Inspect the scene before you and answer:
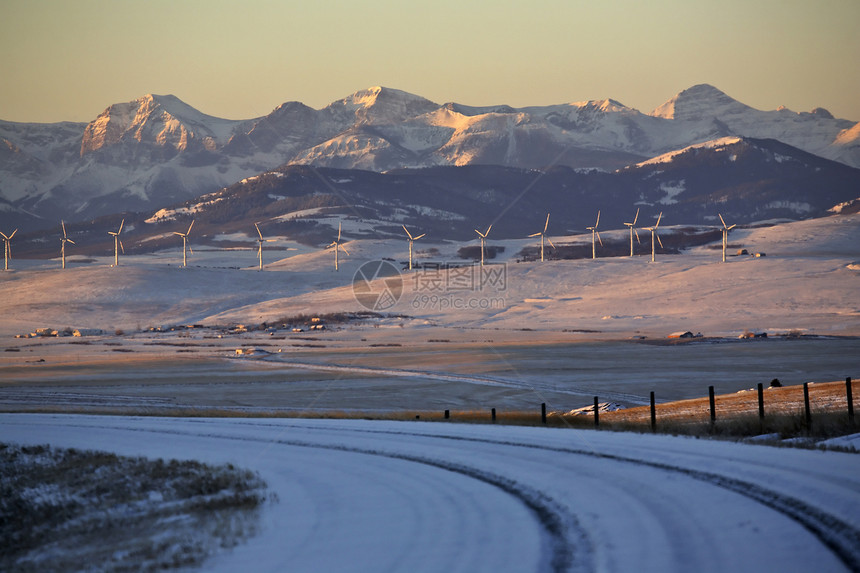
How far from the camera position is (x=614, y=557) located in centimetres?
1237

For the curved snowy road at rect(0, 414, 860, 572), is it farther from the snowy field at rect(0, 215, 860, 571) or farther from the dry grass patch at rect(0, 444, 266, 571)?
the dry grass patch at rect(0, 444, 266, 571)

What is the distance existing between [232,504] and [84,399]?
45.4 metres

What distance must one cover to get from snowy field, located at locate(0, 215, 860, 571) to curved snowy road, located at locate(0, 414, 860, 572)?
60 millimetres

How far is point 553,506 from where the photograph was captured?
1588 cm

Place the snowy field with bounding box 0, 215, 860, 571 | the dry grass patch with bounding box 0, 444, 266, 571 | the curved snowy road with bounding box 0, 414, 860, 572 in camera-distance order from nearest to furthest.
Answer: the curved snowy road with bounding box 0, 414, 860, 572
the snowy field with bounding box 0, 215, 860, 571
the dry grass patch with bounding box 0, 444, 266, 571

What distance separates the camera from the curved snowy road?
1255 centimetres

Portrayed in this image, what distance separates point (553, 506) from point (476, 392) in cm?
4856

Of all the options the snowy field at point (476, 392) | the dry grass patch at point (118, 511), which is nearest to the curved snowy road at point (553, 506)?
the snowy field at point (476, 392)

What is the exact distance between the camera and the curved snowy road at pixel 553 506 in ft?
41.2

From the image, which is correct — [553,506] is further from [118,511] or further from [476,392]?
[476,392]

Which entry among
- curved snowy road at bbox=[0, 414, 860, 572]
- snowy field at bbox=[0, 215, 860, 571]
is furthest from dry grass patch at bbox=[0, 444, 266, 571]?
snowy field at bbox=[0, 215, 860, 571]

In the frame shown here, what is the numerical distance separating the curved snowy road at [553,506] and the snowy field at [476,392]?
6cm

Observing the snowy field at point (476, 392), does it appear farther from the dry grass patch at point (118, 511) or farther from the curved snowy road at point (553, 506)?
the dry grass patch at point (118, 511)

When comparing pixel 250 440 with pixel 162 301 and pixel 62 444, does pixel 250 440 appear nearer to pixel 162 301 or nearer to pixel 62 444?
pixel 62 444
